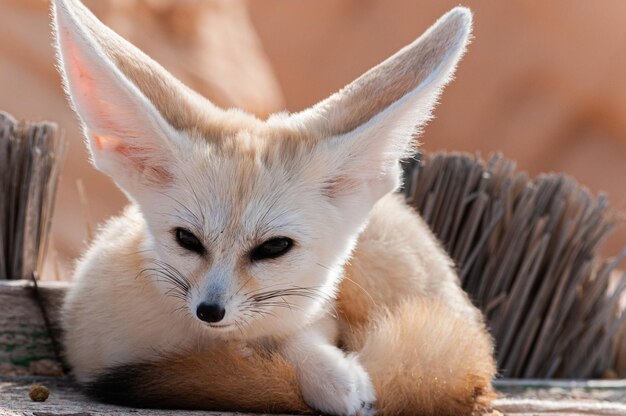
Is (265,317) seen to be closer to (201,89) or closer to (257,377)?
(257,377)

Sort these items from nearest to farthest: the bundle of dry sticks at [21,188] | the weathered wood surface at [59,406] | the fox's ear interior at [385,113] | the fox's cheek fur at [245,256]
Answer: the weathered wood surface at [59,406]
the fox's cheek fur at [245,256]
the fox's ear interior at [385,113]
the bundle of dry sticks at [21,188]

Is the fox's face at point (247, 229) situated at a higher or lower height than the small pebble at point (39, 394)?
higher

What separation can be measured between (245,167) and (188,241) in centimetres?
21

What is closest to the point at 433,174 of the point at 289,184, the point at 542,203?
the point at 542,203

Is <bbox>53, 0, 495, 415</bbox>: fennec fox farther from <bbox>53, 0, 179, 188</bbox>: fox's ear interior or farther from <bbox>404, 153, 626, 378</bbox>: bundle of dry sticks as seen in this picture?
<bbox>404, 153, 626, 378</bbox>: bundle of dry sticks

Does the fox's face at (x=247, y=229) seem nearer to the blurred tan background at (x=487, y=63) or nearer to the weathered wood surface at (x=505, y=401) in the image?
→ the weathered wood surface at (x=505, y=401)

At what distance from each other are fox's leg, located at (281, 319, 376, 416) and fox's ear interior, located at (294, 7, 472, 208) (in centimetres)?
37

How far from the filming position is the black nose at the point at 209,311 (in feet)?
6.55

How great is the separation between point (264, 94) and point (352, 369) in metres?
7.04

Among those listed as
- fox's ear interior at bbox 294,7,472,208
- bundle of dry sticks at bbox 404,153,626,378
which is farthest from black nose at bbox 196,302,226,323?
bundle of dry sticks at bbox 404,153,626,378


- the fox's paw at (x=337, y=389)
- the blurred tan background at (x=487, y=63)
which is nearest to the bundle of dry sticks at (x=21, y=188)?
the fox's paw at (x=337, y=389)

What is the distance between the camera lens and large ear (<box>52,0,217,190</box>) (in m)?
2.04

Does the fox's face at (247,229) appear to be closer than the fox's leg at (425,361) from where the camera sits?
Yes

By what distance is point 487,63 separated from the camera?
10773 mm
